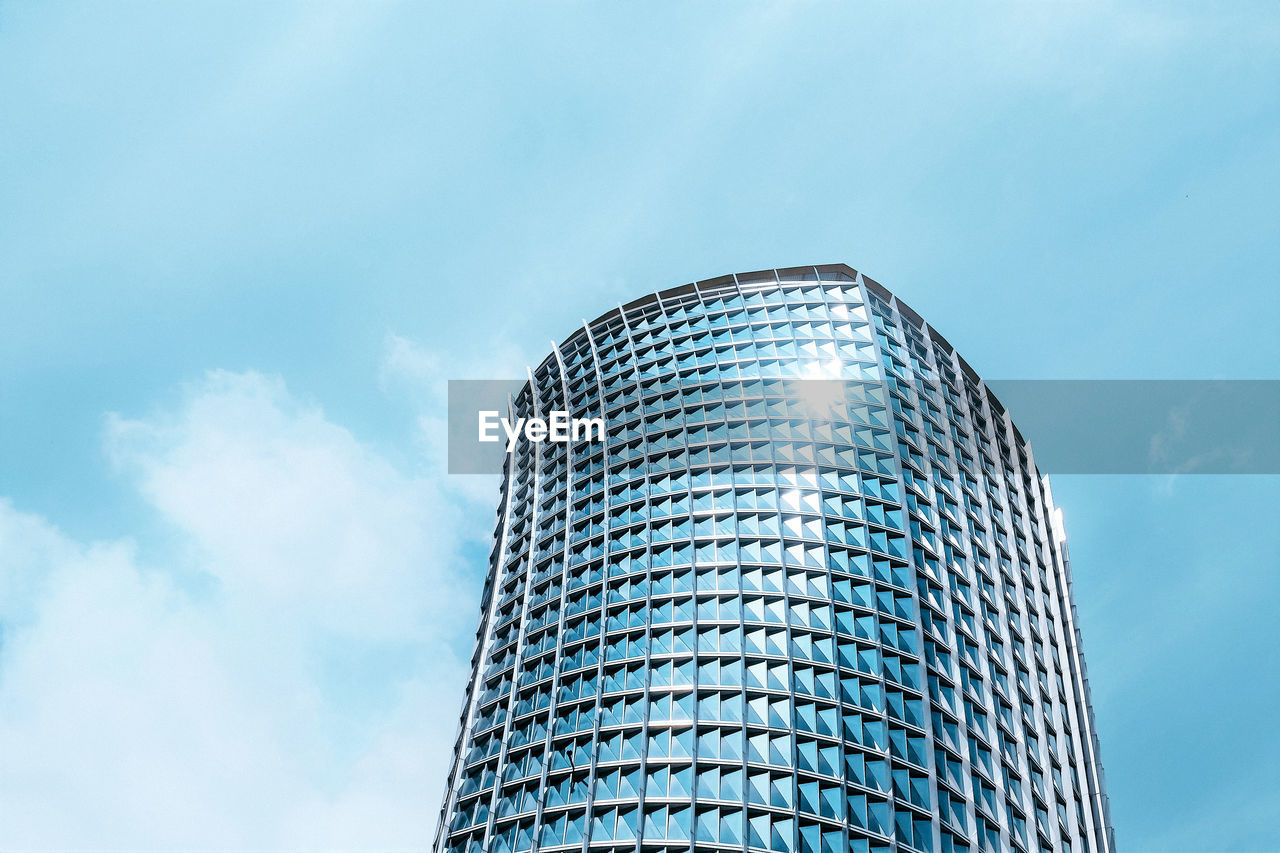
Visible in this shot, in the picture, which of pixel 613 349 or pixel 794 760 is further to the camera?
pixel 613 349

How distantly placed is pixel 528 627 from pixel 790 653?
730 inches

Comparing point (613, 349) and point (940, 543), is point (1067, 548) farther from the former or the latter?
point (613, 349)

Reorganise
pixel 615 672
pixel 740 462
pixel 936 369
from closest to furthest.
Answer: pixel 615 672
pixel 740 462
pixel 936 369

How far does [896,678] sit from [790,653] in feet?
19.1

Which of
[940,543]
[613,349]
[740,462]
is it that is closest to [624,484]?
[740,462]

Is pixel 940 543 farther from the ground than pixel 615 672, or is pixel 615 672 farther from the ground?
pixel 940 543

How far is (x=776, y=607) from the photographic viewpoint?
63719 millimetres

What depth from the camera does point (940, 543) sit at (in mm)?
69250

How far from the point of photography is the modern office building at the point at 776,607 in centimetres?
5594

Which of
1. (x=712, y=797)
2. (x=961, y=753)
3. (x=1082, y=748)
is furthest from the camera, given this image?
(x=1082, y=748)

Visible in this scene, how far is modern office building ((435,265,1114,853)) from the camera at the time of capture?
55.9 meters

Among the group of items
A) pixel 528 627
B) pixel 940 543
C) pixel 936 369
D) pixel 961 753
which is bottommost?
pixel 961 753

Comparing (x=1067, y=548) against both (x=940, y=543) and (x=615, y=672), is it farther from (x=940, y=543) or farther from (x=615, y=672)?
(x=615, y=672)

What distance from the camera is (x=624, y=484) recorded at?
247ft
